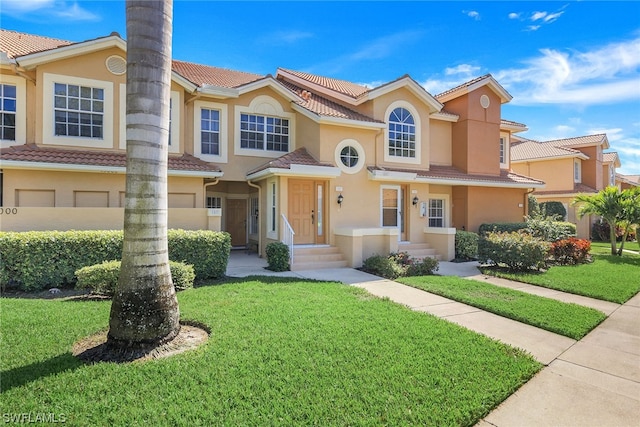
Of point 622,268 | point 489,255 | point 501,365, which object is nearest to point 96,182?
point 501,365

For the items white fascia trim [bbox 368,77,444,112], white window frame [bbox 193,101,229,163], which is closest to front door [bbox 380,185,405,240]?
white fascia trim [bbox 368,77,444,112]

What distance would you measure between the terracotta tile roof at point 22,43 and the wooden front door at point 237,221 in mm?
9204

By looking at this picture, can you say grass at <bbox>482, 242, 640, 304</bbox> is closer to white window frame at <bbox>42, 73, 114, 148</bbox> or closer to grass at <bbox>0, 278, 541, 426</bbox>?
grass at <bbox>0, 278, 541, 426</bbox>

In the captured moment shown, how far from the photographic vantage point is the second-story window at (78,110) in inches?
A: 467

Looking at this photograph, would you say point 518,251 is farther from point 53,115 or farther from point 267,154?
point 53,115

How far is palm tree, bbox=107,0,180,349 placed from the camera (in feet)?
15.8

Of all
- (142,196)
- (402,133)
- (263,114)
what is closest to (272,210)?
(263,114)

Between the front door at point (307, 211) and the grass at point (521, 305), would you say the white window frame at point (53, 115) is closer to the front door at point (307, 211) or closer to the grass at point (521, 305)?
the front door at point (307, 211)

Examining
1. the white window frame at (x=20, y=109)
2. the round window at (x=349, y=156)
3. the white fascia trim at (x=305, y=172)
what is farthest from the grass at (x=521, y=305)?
the white window frame at (x=20, y=109)

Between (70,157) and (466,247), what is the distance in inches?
612

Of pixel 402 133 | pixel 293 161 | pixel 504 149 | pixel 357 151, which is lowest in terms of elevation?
pixel 293 161

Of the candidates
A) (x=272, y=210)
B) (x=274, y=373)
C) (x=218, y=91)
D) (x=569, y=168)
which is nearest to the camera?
(x=274, y=373)

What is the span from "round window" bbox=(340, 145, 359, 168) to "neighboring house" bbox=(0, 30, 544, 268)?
0.06 m

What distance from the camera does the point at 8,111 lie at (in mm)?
11664
